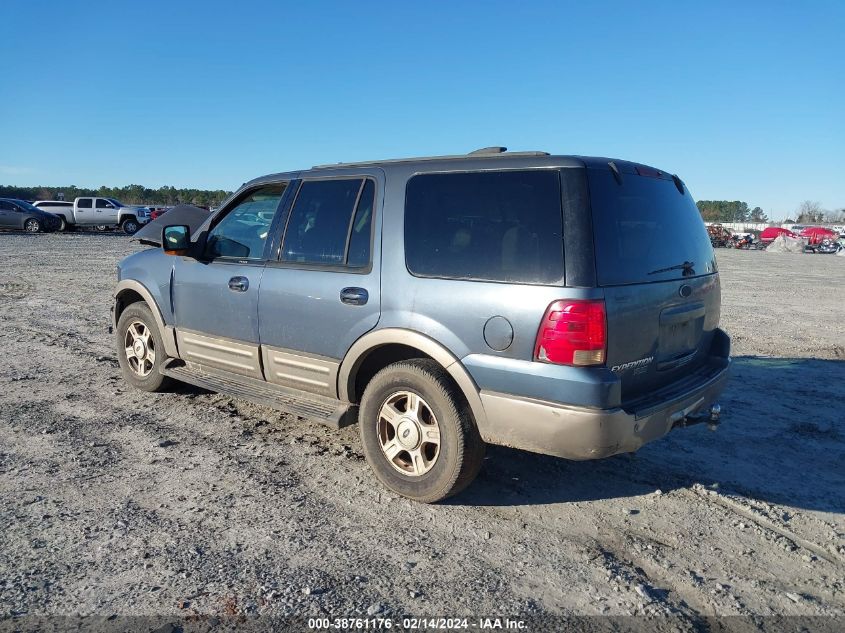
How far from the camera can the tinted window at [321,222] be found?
14.1 feet

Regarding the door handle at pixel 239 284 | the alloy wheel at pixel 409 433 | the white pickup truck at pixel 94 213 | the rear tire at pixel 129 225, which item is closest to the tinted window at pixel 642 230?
the alloy wheel at pixel 409 433

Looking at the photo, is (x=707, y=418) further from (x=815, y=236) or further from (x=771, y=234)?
(x=771, y=234)

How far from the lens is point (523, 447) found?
345 cm

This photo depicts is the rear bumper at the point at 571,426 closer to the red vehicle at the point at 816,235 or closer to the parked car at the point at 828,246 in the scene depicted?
the red vehicle at the point at 816,235

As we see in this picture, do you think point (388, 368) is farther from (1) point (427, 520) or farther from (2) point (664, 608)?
(2) point (664, 608)

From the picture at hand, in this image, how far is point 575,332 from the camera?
3.21 meters

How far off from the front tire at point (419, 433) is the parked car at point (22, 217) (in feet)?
111

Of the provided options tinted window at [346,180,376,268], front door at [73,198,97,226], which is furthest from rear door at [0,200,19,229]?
tinted window at [346,180,376,268]

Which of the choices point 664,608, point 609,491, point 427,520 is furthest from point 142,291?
point 664,608

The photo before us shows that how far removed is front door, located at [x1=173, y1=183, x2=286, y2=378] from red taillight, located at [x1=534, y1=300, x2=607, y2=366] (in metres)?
2.30

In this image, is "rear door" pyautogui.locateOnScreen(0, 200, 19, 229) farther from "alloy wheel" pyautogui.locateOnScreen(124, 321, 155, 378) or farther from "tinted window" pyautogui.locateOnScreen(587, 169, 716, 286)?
"tinted window" pyautogui.locateOnScreen(587, 169, 716, 286)

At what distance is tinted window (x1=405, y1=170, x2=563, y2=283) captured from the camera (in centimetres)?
338

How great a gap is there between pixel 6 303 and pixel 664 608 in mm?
11507

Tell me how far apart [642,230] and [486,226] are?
905 mm
